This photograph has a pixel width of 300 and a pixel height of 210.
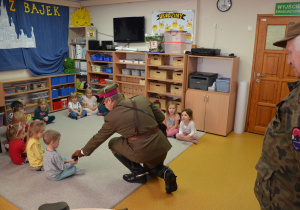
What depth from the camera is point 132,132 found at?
2.72 metres

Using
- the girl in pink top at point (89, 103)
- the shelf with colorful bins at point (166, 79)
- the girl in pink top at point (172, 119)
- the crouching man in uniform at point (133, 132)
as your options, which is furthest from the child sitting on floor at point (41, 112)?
the crouching man in uniform at point (133, 132)

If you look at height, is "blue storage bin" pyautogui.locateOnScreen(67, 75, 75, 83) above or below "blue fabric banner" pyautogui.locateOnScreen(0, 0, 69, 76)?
below

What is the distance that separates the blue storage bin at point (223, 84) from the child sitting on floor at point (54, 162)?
9.63 feet

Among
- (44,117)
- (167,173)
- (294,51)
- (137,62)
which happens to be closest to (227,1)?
(137,62)

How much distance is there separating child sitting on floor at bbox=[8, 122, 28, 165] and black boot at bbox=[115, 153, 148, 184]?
142cm

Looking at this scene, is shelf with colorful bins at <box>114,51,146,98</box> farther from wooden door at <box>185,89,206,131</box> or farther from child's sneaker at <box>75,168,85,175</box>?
child's sneaker at <box>75,168,85,175</box>

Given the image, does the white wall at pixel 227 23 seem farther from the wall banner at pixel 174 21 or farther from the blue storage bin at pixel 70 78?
the blue storage bin at pixel 70 78

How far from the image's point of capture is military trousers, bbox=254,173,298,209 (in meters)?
1.39

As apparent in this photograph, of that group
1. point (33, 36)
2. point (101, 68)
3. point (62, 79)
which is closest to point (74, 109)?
point (62, 79)

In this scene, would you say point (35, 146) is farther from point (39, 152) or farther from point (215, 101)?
point (215, 101)

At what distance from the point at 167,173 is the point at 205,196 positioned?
0.50 meters

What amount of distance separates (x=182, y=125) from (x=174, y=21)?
2332mm

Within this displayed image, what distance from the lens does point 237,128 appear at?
4.96m

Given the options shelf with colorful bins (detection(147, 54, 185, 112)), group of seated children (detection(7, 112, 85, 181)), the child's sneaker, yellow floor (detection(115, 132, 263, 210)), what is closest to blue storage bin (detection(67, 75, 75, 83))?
shelf with colorful bins (detection(147, 54, 185, 112))
